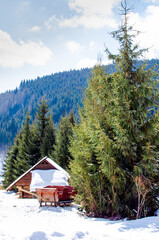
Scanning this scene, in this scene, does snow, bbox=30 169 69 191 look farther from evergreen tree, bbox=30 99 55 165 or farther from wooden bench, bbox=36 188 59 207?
evergreen tree, bbox=30 99 55 165

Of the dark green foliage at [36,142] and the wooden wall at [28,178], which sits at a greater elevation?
the dark green foliage at [36,142]

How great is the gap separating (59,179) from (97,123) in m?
8.04

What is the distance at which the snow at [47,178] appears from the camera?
47.9ft

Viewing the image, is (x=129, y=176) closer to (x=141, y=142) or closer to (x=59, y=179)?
(x=141, y=142)

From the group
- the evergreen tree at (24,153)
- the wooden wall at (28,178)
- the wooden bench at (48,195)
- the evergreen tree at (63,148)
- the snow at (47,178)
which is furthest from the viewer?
the evergreen tree at (24,153)

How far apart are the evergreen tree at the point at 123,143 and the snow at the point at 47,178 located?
5.15 meters

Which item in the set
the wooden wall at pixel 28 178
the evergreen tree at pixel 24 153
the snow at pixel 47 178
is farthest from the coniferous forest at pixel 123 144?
the evergreen tree at pixel 24 153

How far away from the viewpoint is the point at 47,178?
15273mm

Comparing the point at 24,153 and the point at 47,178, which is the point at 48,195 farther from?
the point at 24,153

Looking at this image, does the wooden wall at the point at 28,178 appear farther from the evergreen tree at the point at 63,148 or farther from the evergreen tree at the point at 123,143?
the evergreen tree at the point at 123,143

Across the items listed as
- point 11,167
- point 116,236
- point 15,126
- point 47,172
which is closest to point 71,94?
point 15,126

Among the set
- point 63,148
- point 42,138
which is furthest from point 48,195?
point 42,138

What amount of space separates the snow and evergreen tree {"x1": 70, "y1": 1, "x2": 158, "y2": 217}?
5.15 meters

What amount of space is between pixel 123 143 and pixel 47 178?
930 cm
